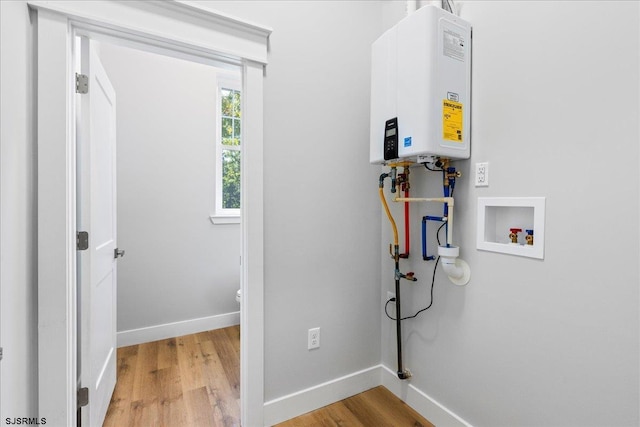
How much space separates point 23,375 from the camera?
109cm

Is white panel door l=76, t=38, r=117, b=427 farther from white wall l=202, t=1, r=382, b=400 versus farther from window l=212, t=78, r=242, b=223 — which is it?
window l=212, t=78, r=242, b=223

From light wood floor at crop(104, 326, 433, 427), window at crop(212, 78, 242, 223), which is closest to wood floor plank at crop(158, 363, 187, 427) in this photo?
light wood floor at crop(104, 326, 433, 427)

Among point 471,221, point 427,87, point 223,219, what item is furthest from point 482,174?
point 223,219

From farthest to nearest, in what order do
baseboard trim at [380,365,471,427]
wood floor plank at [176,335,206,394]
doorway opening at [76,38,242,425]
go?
doorway opening at [76,38,242,425], wood floor plank at [176,335,206,394], baseboard trim at [380,365,471,427]

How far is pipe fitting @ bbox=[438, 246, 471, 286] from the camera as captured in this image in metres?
1.46

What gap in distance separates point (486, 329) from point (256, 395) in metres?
1.22

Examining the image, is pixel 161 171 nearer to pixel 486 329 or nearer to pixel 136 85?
pixel 136 85

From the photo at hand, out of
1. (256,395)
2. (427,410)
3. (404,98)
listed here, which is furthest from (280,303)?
(404,98)

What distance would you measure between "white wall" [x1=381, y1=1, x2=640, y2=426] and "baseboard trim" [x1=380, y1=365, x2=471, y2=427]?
0.05m

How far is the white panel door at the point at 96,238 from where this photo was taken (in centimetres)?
135

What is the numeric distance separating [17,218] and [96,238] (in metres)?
0.44

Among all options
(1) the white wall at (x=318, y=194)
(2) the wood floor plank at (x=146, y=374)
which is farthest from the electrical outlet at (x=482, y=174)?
(2) the wood floor plank at (x=146, y=374)

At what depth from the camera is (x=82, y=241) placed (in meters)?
1.32

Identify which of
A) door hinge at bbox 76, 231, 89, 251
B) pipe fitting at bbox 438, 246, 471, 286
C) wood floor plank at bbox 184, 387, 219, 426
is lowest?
wood floor plank at bbox 184, 387, 219, 426
